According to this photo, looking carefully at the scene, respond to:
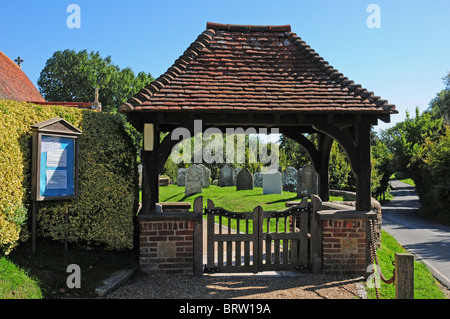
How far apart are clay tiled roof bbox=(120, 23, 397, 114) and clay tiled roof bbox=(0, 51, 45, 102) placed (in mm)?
11506

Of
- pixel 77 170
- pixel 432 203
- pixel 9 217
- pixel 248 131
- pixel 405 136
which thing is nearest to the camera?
pixel 9 217

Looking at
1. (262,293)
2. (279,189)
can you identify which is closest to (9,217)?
(262,293)

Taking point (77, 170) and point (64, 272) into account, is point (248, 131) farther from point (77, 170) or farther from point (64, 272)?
point (64, 272)

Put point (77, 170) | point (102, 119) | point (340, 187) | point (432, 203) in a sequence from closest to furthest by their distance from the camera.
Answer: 1. point (77, 170)
2. point (102, 119)
3. point (432, 203)
4. point (340, 187)

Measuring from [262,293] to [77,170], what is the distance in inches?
141

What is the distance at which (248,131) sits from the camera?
795cm

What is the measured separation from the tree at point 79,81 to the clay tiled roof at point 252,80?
105 feet

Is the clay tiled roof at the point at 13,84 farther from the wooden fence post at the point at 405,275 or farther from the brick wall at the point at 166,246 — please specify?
the wooden fence post at the point at 405,275

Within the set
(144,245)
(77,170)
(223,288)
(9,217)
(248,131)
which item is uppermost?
(248,131)

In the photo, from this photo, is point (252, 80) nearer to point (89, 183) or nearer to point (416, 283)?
point (89, 183)

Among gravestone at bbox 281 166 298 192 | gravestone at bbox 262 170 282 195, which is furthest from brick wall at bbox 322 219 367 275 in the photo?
gravestone at bbox 281 166 298 192

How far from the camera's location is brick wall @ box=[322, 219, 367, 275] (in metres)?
6.52

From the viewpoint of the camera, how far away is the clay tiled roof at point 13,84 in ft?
53.1

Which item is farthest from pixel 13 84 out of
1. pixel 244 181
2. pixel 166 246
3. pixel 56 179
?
pixel 166 246
